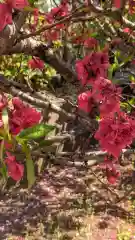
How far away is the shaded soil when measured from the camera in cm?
395

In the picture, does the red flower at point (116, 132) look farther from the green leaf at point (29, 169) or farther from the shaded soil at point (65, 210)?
the shaded soil at point (65, 210)

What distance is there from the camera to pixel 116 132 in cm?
172

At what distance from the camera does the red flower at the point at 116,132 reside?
1.72 meters

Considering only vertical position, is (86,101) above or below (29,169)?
above

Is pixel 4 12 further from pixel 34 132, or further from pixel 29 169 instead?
pixel 29 169

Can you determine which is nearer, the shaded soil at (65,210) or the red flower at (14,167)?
the red flower at (14,167)

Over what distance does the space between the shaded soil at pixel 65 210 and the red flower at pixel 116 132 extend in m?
1.98

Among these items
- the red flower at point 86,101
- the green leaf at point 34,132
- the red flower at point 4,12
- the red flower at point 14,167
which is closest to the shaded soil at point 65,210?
the red flower at point 86,101

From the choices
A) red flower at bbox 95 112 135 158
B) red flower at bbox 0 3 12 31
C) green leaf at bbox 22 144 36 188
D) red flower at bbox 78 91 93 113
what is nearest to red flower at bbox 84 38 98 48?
red flower at bbox 78 91 93 113

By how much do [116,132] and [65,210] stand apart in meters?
2.83

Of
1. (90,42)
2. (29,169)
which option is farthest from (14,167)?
(90,42)

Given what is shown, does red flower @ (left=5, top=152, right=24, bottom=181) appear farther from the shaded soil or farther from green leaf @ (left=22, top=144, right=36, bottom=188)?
the shaded soil

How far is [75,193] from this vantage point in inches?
189

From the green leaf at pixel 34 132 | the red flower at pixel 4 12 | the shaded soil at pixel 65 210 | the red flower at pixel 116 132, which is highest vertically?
the red flower at pixel 4 12
